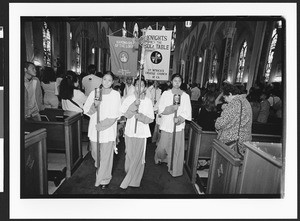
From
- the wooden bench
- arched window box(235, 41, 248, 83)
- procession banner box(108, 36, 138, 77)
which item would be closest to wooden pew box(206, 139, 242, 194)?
the wooden bench

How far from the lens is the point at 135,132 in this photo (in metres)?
2.85

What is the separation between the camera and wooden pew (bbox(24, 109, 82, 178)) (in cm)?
303

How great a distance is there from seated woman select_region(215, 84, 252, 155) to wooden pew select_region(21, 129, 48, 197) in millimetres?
2104

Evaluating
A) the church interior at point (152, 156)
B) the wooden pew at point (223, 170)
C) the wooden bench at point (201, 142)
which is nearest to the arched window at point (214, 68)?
the church interior at point (152, 156)

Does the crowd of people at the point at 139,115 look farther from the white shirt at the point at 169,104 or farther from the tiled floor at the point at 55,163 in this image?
the tiled floor at the point at 55,163

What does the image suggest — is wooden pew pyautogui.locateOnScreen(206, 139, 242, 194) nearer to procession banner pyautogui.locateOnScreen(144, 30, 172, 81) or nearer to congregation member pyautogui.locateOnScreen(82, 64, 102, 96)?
procession banner pyautogui.locateOnScreen(144, 30, 172, 81)

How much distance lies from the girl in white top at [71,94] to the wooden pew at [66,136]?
16 centimetres

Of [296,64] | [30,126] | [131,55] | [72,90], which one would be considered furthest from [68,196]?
[296,64]

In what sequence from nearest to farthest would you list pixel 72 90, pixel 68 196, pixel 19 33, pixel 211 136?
pixel 19 33, pixel 68 196, pixel 211 136, pixel 72 90

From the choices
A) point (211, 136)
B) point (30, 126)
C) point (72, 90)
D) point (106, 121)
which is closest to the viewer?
point (106, 121)

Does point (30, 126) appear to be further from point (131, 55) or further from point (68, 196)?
point (131, 55)

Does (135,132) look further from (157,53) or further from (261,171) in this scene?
(261,171)

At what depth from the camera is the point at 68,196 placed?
2473mm

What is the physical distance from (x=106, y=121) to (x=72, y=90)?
1.12 m
